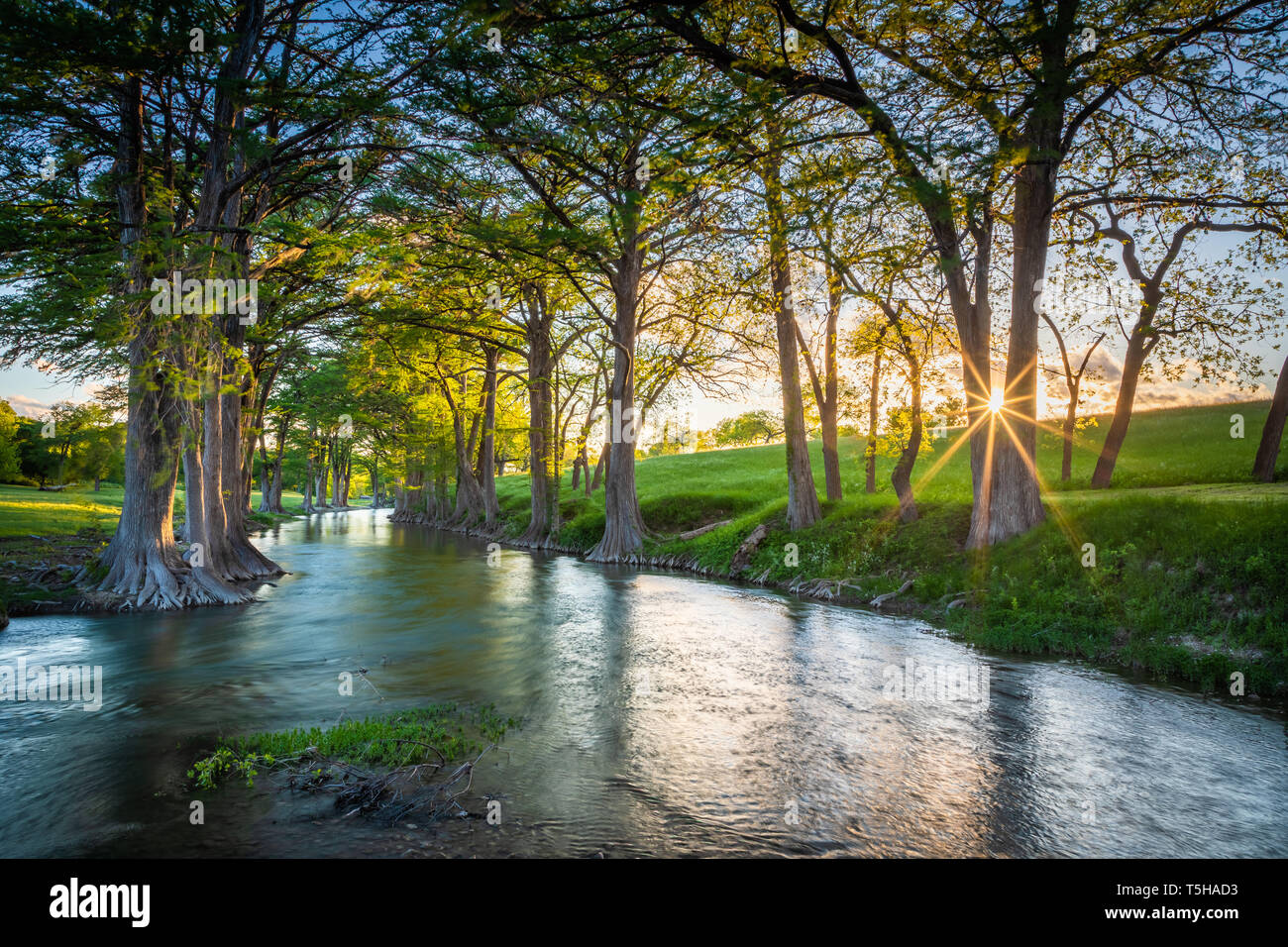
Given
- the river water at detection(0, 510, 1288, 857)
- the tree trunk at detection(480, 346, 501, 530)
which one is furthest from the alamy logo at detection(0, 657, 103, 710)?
the tree trunk at detection(480, 346, 501, 530)

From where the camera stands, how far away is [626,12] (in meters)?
10.2

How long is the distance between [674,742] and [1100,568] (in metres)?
8.83

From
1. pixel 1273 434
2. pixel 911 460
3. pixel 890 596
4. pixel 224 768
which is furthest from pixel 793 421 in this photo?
pixel 224 768

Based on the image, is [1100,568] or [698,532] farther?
[698,532]

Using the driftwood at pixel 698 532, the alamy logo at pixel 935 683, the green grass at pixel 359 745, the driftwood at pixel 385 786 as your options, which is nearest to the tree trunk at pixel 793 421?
the driftwood at pixel 698 532

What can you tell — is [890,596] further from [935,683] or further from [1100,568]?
[935,683]

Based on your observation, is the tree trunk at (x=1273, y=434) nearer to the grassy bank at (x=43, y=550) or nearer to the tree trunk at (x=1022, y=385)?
the tree trunk at (x=1022, y=385)

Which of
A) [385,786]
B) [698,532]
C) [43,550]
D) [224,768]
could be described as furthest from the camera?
[698,532]

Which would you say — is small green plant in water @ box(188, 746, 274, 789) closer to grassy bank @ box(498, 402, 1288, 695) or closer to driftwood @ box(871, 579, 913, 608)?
grassy bank @ box(498, 402, 1288, 695)

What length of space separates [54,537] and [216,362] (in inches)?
492
